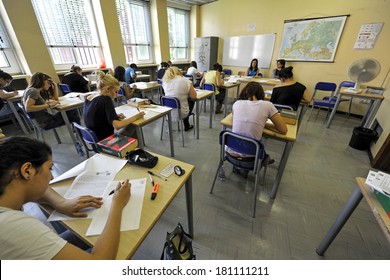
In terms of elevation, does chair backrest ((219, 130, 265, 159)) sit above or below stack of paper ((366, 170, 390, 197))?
below

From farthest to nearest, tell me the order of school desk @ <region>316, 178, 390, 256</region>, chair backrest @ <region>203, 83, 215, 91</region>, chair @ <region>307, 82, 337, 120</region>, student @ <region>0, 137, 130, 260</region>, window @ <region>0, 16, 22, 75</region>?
chair @ <region>307, 82, 337, 120</region> < window @ <region>0, 16, 22, 75</region> < chair backrest @ <region>203, 83, 215, 91</region> < school desk @ <region>316, 178, 390, 256</region> < student @ <region>0, 137, 130, 260</region>

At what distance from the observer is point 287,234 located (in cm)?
148

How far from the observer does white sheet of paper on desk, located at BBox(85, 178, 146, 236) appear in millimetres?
716

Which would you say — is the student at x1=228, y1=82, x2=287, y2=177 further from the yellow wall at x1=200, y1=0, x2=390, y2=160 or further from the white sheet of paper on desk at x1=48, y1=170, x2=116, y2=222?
the yellow wall at x1=200, y1=0, x2=390, y2=160

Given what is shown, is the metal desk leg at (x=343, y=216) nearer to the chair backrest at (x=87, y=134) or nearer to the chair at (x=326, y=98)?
the chair backrest at (x=87, y=134)

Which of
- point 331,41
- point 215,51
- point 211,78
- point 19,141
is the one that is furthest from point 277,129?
point 215,51

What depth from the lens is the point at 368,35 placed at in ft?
12.2

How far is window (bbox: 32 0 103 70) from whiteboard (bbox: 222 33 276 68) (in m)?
4.36

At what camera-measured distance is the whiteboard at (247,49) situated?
529 centimetres

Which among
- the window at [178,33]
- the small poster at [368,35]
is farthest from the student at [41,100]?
the small poster at [368,35]

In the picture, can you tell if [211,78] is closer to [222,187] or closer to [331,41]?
[222,187]

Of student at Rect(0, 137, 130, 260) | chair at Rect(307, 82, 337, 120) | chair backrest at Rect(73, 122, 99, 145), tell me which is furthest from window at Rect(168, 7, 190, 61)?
student at Rect(0, 137, 130, 260)

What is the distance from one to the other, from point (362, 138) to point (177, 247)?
334cm
